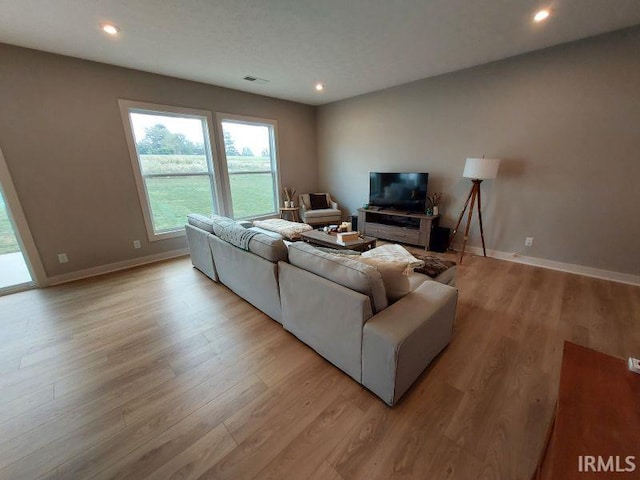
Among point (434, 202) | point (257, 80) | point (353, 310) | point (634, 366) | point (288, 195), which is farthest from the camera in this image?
point (288, 195)

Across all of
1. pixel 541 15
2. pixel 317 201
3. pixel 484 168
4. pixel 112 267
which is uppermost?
pixel 541 15

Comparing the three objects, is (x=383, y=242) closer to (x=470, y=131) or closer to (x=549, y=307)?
(x=470, y=131)

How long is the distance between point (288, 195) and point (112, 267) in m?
3.17

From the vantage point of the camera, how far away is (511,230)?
351 centimetres

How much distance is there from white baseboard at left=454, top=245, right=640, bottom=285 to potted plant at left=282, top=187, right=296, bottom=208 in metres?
3.32

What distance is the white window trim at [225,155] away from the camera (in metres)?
4.21

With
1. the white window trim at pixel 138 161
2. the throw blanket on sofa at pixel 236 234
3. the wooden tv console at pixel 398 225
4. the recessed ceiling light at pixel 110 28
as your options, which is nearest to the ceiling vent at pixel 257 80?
the white window trim at pixel 138 161

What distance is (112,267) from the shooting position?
348cm

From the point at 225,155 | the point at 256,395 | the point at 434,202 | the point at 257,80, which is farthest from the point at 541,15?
the point at 225,155

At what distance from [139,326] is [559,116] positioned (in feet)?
16.4

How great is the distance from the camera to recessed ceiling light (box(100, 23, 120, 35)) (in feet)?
7.36

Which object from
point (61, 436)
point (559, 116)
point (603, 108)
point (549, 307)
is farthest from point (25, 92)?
point (603, 108)

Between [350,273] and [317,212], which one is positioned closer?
[350,273]

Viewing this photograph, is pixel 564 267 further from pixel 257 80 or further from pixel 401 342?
pixel 257 80
